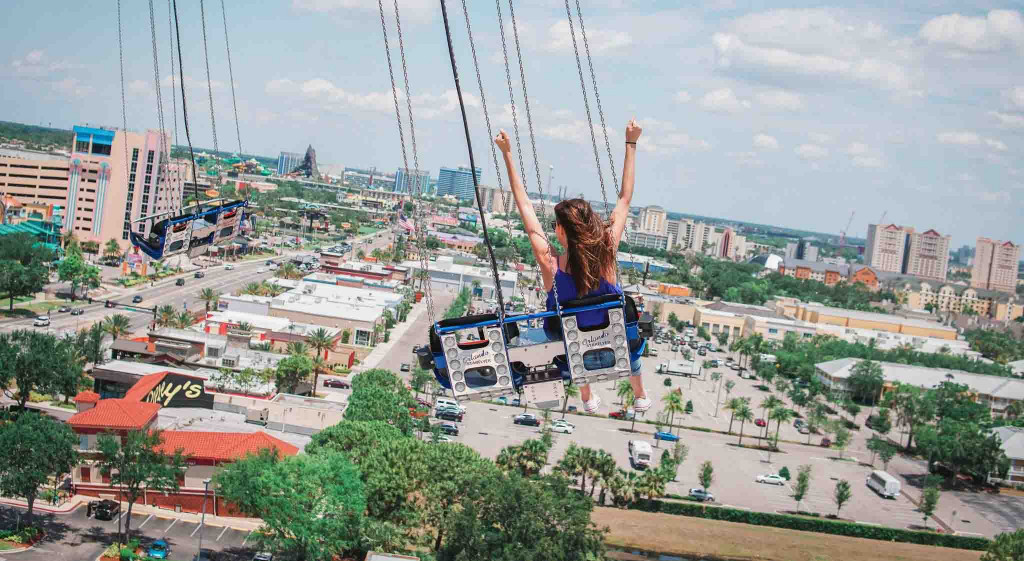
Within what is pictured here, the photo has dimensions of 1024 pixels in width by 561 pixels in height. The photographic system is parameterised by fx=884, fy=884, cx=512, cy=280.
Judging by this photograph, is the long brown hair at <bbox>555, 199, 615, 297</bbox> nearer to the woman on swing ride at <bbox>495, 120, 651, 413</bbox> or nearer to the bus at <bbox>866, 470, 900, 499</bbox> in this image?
the woman on swing ride at <bbox>495, 120, 651, 413</bbox>

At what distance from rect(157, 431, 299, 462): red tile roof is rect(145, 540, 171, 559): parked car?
2522 mm

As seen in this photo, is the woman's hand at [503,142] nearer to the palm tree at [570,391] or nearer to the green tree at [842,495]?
the palm tree at [570,391]

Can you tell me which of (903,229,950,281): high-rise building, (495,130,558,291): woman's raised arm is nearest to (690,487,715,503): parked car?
(495,130,558,291): woman's raised arm

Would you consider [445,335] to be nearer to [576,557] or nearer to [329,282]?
[576,557]

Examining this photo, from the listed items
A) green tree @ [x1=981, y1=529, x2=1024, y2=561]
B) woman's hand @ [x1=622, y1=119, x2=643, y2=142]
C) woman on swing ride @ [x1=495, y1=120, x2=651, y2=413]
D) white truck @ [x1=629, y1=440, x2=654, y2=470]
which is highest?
woman's hand @ [x1=622, y1=119, x2=643, y2=142]

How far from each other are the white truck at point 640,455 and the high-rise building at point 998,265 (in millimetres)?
129349

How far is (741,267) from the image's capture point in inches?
4975

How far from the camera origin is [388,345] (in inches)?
1817

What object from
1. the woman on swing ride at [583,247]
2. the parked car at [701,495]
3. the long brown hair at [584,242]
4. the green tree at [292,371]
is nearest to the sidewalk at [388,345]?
the green tree at [292,371]

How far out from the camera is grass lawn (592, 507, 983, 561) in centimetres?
2455

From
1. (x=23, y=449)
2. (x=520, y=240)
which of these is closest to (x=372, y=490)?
(x=23, y=449)

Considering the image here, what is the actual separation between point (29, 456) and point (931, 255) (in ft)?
511

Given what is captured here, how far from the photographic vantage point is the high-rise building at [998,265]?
463ft

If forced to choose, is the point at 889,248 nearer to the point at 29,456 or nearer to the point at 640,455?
the point at 640,455
